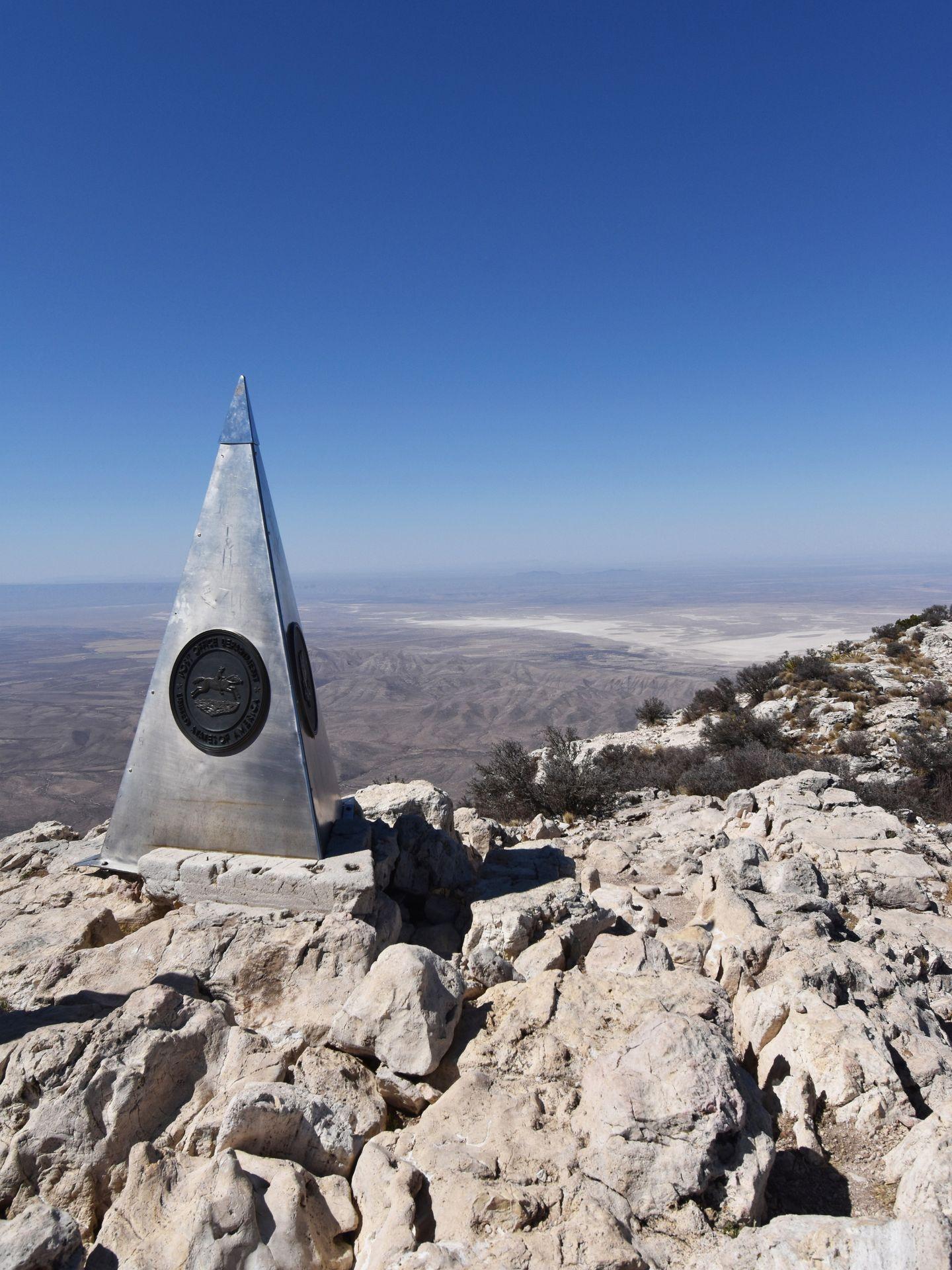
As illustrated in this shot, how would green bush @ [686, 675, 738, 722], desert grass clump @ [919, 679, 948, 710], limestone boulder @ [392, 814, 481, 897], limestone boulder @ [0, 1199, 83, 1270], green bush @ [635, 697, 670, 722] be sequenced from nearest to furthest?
limestone boulder @ [0, 1199, 83, 1270]
limestone boulder @ [392, 814, 481, 897]
desert grass clump @ [919, 679, 948, 710]
green bush @ [686, 675, 738, 722]
green bush @ [635, 697, 670, 722]

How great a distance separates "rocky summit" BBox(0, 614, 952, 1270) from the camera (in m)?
2.16

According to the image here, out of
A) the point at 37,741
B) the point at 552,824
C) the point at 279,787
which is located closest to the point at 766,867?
the point at 552,824

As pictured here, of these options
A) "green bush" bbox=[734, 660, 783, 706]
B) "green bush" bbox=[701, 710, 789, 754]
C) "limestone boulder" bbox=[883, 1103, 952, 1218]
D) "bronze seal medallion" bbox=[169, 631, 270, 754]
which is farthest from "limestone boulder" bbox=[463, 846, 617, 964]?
"green bush" bbox=[734, 660, 783, 706]

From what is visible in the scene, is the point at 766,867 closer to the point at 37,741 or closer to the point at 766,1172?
the point at 766,1172

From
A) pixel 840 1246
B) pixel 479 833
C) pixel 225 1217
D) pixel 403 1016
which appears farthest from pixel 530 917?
pixel 840 1246

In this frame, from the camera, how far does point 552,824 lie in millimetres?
8016

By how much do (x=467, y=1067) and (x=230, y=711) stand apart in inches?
113

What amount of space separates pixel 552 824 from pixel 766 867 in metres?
3.13

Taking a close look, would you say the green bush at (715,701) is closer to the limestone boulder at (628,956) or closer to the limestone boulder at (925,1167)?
the limestone boulder at (628,956)

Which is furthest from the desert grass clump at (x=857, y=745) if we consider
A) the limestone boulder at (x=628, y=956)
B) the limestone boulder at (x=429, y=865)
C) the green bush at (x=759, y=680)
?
the limestone boulder at (x=628, y=956)

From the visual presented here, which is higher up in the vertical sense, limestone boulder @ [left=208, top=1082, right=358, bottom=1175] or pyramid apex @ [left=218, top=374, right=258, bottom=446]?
pyramid apex @ [left=218, top=374, right=258, bottom=446]

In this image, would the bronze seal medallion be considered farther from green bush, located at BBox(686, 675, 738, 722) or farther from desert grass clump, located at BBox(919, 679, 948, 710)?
green bush, located at BBox(686, 675, 738, 722)

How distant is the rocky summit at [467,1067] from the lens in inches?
85.1

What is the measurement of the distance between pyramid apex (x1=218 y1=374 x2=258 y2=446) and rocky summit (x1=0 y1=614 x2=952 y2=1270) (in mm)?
3118
